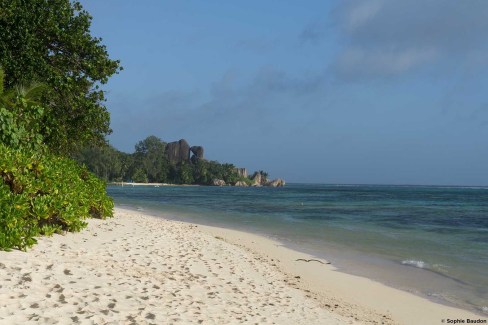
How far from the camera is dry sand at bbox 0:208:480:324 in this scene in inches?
219

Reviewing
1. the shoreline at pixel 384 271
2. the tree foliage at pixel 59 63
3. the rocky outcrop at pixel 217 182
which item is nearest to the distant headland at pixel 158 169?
the rocky outcrop at pixel 217 182

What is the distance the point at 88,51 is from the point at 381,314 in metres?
16.3

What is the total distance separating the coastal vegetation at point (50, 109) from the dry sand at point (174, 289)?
1.00 meters

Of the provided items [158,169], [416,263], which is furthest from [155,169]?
[416,263]

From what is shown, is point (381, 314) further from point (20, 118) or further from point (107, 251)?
point (20, 118)

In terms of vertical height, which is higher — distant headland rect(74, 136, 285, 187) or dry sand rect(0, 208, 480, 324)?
distant headland rect(74, 136, 285, 187)

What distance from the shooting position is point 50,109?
728 inches

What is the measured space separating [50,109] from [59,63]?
6.96 feet

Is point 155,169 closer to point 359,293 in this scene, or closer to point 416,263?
point 416,263

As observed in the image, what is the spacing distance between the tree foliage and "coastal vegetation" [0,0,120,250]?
0.13ft

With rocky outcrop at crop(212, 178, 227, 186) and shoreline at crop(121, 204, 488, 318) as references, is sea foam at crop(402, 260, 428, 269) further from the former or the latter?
rocky outcrop at crop(212, 178, 227, 186)

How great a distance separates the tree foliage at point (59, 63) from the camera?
16.7 metres

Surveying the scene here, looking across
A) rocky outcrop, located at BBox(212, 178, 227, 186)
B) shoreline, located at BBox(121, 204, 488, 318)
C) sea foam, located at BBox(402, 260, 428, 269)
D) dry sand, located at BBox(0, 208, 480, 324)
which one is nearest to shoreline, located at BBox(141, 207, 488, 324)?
dry sand, located at BBox(0, 208, 480, 324)

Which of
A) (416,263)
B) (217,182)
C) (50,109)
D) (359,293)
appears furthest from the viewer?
(217,182)
